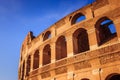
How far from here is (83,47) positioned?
53.9ft

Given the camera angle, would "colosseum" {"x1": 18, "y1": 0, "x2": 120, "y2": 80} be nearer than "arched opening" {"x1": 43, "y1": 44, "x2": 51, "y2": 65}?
Yes

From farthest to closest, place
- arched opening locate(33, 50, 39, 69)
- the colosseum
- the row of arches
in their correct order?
arched opening locate(33, 50, 39, 69), the row of arches, the colosseum

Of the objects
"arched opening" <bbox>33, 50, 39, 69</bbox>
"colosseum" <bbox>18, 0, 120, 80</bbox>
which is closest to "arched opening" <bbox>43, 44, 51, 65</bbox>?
"colosseum" <bbox>18, 0, 120, 80</bbox>

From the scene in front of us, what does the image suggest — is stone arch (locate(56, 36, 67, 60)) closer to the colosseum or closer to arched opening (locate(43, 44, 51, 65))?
the colosseum

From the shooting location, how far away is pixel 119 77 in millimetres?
12617

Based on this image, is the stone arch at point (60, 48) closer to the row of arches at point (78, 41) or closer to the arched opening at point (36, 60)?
the row of arches at point (78, 41)

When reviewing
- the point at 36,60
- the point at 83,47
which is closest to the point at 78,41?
the point at 83,47

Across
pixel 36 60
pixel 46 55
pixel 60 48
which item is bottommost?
pixel 36 60

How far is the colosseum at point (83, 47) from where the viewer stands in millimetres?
11398

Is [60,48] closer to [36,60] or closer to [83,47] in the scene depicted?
[83,47]

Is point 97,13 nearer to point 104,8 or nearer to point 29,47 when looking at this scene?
point 104,8

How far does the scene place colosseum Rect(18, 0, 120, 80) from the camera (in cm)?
1140

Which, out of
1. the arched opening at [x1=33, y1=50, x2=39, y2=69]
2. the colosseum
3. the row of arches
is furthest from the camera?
the arched opening at [x1=33, y1=50, x2=39, y2=69]

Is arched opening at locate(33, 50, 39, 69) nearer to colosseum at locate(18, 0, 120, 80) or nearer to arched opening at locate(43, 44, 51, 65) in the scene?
colosseum at locate(18, 0, 120, 80)
